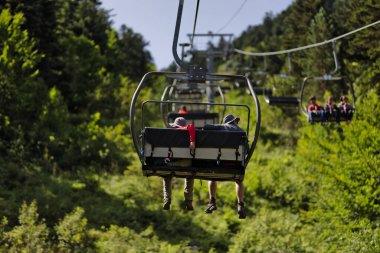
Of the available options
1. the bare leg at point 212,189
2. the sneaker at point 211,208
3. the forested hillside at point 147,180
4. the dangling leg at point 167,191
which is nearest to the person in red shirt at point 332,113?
the bare leg at point 212,189

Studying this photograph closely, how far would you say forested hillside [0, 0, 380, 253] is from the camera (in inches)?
761

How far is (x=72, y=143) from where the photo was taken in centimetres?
2592

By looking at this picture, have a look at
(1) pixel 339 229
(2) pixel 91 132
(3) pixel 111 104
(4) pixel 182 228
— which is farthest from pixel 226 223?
(3) pixel 111 104

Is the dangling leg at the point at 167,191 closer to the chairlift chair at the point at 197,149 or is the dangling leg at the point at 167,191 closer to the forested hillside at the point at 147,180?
the chairlift chair at the point at 197,149

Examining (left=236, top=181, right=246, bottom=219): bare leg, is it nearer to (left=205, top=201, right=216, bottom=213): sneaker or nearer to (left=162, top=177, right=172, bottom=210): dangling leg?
(left=205, top=201, right=216, bottom=213): sneaker

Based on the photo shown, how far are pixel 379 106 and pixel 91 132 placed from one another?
48.0 ft

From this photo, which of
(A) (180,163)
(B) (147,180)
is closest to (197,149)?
(A) (180,163)

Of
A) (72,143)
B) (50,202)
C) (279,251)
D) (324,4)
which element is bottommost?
(279,251)

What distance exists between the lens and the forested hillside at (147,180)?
19.3 metres

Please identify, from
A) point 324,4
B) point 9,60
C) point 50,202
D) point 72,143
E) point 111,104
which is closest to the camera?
point 50,202

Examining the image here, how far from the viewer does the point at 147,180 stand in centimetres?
2414

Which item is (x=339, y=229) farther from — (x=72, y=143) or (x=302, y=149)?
(x=72, y=143)

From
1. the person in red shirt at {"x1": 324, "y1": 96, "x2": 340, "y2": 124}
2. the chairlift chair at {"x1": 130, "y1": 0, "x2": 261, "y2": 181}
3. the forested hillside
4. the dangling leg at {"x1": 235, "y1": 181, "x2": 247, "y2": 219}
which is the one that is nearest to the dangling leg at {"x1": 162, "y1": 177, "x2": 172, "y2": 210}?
the chairlift chair at {"x1": 130, "y1": 0, "x2": 261, "y2": 181}

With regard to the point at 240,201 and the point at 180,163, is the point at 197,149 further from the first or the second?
the point at 240,201
